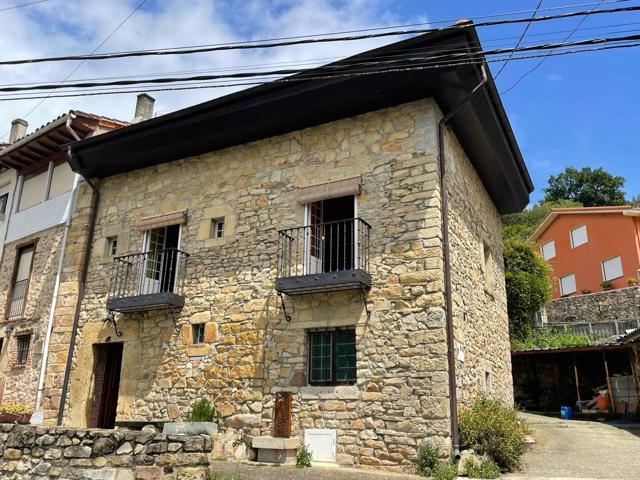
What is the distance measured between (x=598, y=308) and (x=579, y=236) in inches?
211

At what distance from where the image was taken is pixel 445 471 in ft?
22.9

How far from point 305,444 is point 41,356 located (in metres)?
6.60

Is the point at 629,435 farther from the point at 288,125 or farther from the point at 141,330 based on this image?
the point at 141,330

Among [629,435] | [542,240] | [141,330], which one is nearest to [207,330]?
[141,330]

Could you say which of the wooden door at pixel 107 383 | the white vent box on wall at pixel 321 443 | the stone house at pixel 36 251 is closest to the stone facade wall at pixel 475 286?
the white vent box on wall at pixel 321 443

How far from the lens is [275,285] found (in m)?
8.98

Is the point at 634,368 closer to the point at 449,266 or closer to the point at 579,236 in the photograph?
the point at 449,266

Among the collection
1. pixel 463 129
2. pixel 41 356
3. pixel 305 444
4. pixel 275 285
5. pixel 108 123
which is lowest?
pixel 305 444

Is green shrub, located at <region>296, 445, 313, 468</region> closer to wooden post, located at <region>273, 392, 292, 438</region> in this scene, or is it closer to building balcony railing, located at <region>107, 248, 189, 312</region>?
wooden post, located at <region>273, 392, 292, 438</region>

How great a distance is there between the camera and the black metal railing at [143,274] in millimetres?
11013

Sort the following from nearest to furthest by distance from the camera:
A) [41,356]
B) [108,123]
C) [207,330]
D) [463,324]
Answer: [463,324] → [207,330] → [41,356] → [108,123]

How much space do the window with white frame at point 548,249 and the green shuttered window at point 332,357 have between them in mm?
24057

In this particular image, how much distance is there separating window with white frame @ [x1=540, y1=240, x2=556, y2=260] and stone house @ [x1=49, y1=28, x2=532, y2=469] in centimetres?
1915

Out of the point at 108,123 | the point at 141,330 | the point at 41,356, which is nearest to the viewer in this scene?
the point at 141,330
